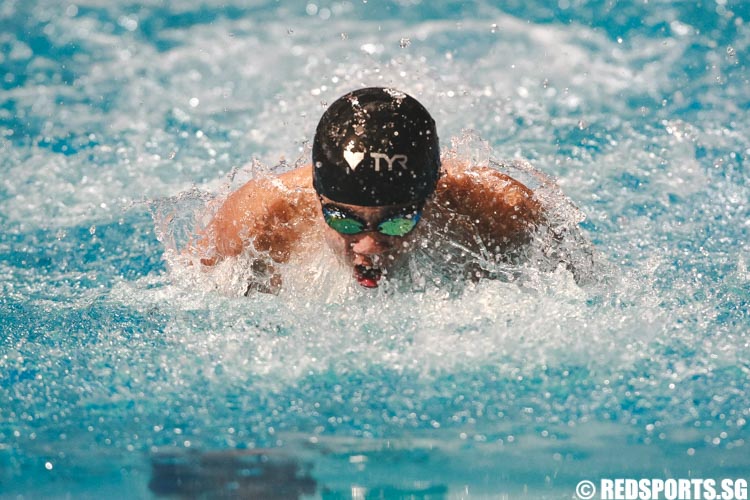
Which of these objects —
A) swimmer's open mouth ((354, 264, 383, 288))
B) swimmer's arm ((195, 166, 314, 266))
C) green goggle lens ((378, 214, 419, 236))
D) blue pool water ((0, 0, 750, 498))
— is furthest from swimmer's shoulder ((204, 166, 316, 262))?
green goggle lens ((378, 214, 419, 236))

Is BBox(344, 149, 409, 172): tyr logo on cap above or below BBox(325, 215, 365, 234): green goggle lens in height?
above

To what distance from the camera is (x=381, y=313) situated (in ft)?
9.61

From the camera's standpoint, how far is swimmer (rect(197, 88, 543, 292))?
2617 mm

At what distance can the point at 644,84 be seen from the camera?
208 inches

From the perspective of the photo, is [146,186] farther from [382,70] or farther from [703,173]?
[703,173]

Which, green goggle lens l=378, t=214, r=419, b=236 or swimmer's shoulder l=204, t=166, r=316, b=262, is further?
A: swimmer's shoulder l=204, t=166, r=316, b=262

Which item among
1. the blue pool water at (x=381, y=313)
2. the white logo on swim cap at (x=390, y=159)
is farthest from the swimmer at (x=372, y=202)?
the blue pool water at (x=381, y=313)

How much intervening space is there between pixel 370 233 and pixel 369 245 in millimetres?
62

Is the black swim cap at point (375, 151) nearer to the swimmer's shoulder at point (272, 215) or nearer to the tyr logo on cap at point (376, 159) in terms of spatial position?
the tyr logo on cap at point (376, 159)

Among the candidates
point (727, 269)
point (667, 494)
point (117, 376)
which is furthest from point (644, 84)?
point (117, 376)

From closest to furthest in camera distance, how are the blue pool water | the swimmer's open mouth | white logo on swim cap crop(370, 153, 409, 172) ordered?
the blue pool water < white logo on swim cap crop(370, 153, 409, 172) < the swimmer's open mouth

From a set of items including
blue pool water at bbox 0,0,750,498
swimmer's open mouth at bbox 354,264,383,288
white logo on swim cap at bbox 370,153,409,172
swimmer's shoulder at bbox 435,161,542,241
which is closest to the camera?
blue pool water at bbox 0,0,750,498

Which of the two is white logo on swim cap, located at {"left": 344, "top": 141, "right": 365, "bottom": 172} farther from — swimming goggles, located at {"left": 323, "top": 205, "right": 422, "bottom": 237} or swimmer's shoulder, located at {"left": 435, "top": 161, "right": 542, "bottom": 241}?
swimmer's shoulder, located at {"left": 435, "top": 161, "right": 542, "bottom": 241}

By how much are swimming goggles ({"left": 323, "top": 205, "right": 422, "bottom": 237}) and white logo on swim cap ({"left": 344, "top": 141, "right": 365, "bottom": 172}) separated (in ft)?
0.53
